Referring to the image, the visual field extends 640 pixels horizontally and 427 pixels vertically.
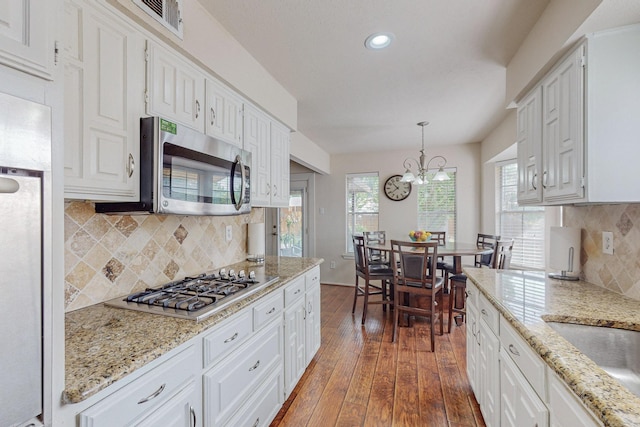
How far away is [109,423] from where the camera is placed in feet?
2.64

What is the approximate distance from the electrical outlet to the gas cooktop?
6.21ft

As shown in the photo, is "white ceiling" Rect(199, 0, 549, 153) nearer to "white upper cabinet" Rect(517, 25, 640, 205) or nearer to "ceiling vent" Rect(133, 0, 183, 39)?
"ceiling vent" Rect(133, 0, 183, 39)

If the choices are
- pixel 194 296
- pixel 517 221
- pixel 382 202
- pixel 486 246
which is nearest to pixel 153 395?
pixel 194 296

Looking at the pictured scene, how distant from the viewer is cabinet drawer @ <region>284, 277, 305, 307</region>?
195 cm

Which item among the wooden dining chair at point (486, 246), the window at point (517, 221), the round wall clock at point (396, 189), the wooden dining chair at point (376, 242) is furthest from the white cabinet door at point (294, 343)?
the round wall clock at point (396, 189)

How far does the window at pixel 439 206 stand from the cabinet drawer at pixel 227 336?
4195 mm

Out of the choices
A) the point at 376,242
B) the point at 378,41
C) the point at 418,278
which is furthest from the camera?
the point at 376,242

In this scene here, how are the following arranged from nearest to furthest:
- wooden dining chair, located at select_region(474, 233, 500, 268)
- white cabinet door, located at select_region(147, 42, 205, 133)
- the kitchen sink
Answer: the kitchen sink, white cabinet door, located at select_region(147, 42, 205, 133), wooden dining chair, located at select_region(474, 233, 500, 268)

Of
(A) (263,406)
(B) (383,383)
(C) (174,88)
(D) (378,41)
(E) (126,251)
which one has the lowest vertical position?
(B) (383,383)

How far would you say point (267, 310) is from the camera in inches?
65.5

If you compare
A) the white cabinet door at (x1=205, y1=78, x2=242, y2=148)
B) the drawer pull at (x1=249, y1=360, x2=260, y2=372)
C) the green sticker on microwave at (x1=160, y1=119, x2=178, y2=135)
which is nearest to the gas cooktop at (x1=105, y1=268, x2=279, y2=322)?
the drawer pull at (x1=249, y1=360, x2=260, y2=372)

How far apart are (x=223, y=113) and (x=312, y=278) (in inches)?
58.1

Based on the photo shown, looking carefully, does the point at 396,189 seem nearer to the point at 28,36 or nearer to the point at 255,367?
the point at 255,367

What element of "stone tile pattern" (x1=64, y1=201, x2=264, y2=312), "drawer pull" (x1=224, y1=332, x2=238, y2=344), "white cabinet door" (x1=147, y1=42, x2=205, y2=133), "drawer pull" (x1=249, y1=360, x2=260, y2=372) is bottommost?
"drawer pull" (x1=249, y1=360, x2=260, y2=372)
